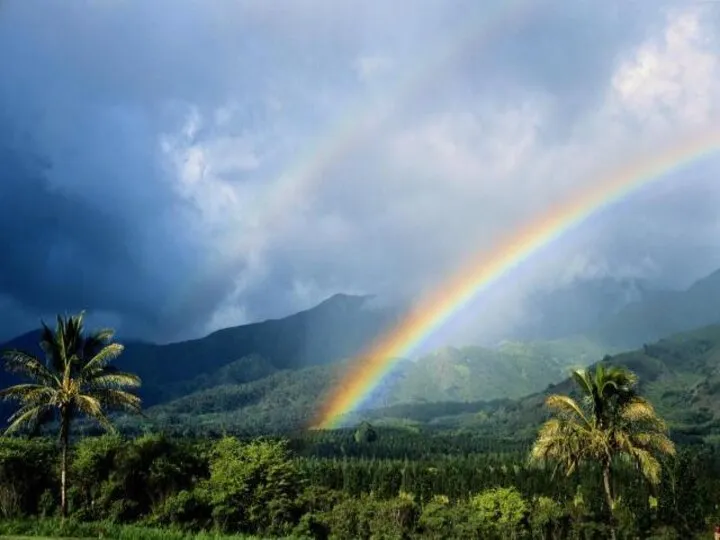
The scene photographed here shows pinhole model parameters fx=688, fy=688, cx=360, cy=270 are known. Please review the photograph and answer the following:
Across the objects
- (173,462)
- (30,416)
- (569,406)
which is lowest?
(569,406)

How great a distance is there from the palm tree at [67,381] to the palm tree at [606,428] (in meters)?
23.4

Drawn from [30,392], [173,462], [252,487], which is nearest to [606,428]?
[30,392]

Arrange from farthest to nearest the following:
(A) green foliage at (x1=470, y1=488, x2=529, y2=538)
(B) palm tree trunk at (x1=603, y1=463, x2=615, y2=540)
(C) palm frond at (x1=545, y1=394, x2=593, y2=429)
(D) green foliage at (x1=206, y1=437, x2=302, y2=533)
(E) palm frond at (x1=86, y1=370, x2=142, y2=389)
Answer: (A) green foliage at (x1=470, y1=488, x2=529, y2=538)
(D) green foliage at (x1=206, y1=437, x2=302, y2=533)
(E) palm frond at (x1=86, y1=370, x2=142, y2=389)
(C) palm frond at (x1=545, y1=394, x2=593, y2=429)
(B) palm tree trunk at (x1=603, y1=463, x2=615, y2=540)

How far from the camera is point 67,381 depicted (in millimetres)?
38688

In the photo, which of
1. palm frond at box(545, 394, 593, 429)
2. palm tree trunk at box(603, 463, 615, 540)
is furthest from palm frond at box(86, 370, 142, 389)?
palm tree trunk at box(603, 463, 615, 540)

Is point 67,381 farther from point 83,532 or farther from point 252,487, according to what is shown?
point 252,487

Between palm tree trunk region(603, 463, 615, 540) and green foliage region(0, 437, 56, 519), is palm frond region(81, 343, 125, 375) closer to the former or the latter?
green foliage region(0, 437, 56, 519)

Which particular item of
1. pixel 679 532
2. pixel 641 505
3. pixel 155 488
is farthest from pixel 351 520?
pixel 641 505

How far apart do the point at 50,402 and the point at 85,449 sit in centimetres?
1814

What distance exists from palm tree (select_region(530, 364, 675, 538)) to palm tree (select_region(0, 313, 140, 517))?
23.4 metres

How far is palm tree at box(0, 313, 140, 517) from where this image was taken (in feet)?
125

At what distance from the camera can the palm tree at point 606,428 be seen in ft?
105

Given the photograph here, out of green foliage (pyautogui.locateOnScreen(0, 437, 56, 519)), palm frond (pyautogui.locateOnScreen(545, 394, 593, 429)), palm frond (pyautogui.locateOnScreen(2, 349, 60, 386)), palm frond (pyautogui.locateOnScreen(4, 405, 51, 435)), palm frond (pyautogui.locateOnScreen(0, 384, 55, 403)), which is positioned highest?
palm frond (pyautogui.locateOnScreen(2, 349, 60, 386))

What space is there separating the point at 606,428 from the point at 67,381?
94.7ft
